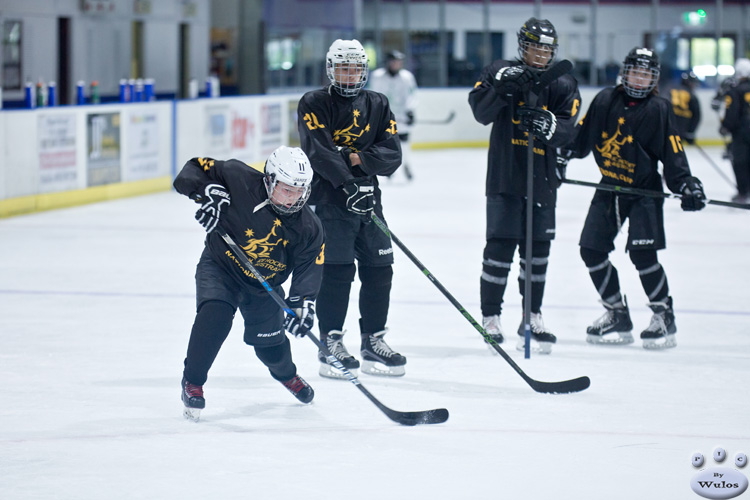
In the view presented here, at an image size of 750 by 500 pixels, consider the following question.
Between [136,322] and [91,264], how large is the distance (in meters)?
1.74

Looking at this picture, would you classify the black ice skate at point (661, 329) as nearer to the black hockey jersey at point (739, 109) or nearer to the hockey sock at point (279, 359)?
the hockey sock at point (279, 359)

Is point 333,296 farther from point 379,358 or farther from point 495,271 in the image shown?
point 495,271

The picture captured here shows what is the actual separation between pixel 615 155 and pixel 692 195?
356 mm

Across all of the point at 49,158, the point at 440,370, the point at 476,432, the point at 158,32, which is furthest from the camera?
the point at 158,32

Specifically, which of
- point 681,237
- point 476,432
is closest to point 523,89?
point 476,432

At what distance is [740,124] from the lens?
9953 millimetres

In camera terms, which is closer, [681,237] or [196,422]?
[196,422]

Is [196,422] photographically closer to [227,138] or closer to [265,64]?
[227,138]

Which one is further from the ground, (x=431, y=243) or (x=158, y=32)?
(x=158, y=32)

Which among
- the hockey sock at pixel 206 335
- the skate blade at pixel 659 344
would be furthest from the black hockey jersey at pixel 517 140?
the hockey sock at pixel 206 335

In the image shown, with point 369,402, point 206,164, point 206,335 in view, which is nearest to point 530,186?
point 369,402

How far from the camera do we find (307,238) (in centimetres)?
373

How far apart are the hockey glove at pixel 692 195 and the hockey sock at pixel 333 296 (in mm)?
1359

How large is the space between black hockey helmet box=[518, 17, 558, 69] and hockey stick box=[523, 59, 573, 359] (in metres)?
0.08
